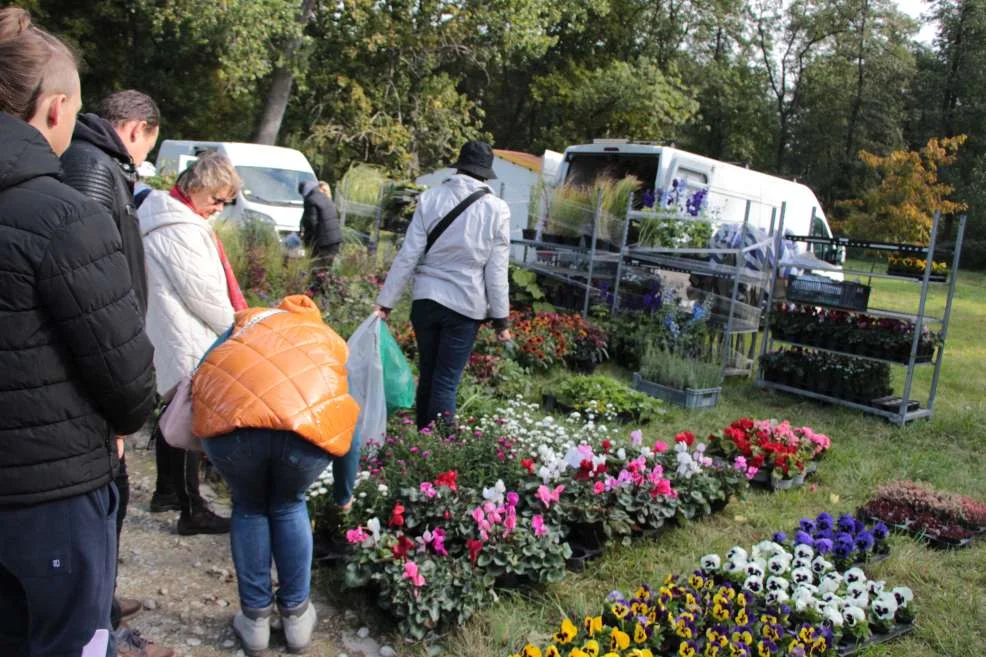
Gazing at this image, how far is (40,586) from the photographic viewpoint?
1.82 meters

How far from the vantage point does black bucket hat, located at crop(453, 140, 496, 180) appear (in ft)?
14.6

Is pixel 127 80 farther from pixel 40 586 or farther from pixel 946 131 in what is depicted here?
pixel 946 131

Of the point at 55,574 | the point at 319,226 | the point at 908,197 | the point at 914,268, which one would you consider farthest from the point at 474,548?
the point at 908,197

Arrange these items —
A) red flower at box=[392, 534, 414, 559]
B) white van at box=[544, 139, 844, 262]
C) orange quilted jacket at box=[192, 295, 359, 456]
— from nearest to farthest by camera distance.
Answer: orange quilted jacket at box=[192, 295, 359, 456], red flower at box=[392, 534, 414, 559], white van at box=[544, 139, 844, 262]

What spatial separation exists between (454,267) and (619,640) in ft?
7.58

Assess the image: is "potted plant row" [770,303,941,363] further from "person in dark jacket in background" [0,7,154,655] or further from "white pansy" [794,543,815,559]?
"person in dark jacket in background" [0,7,154,655]

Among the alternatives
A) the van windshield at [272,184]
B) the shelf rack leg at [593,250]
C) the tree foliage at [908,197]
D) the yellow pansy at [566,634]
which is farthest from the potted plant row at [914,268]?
the tree foliage at [908,197]

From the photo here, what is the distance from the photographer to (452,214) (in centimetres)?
441

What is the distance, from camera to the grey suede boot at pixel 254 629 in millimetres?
2854

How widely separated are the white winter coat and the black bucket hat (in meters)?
1.54

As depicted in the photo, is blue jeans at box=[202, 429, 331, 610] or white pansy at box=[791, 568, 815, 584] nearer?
blue jeans at box=[202, 429, 331, 610]

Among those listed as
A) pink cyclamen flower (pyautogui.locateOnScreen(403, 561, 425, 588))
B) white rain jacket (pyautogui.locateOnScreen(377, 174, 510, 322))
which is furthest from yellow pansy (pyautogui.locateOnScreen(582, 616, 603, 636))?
white rain jacket (pyautogui.locateOnScreen(377, 174, 510, 322))

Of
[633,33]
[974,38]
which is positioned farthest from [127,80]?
[974,38]

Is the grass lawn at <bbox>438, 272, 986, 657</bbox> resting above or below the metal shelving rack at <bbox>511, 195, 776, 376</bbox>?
below
